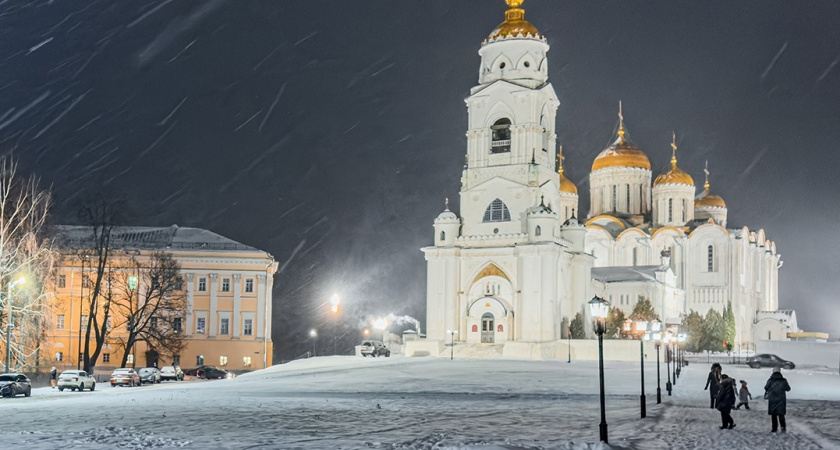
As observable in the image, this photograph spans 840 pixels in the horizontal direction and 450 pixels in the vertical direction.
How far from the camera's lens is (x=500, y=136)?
7250cm

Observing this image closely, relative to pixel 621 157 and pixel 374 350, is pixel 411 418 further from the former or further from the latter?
pixel 621 157

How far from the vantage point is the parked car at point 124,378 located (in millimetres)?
45406

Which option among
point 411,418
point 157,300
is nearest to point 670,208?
point 157,300

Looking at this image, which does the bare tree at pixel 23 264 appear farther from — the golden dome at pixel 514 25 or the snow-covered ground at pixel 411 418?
the golden dome at pixel 514 25

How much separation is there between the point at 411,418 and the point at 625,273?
68.3m

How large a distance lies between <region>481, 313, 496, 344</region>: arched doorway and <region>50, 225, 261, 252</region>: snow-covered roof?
1715cm

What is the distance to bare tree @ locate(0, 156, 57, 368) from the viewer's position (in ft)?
126

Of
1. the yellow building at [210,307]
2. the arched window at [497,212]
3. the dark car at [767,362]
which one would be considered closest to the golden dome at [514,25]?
the arched window at [497,212]

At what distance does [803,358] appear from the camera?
68.3 m

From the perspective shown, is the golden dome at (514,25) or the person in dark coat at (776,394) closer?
the person in dark coat at (776,394)

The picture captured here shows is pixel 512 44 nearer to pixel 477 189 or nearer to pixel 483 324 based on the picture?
pixel 477 189

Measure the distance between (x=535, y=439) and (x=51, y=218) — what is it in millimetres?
32364

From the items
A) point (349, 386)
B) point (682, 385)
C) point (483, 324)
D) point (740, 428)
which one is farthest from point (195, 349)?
point (740, 428)

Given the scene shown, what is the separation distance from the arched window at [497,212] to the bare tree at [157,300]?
2150cm
